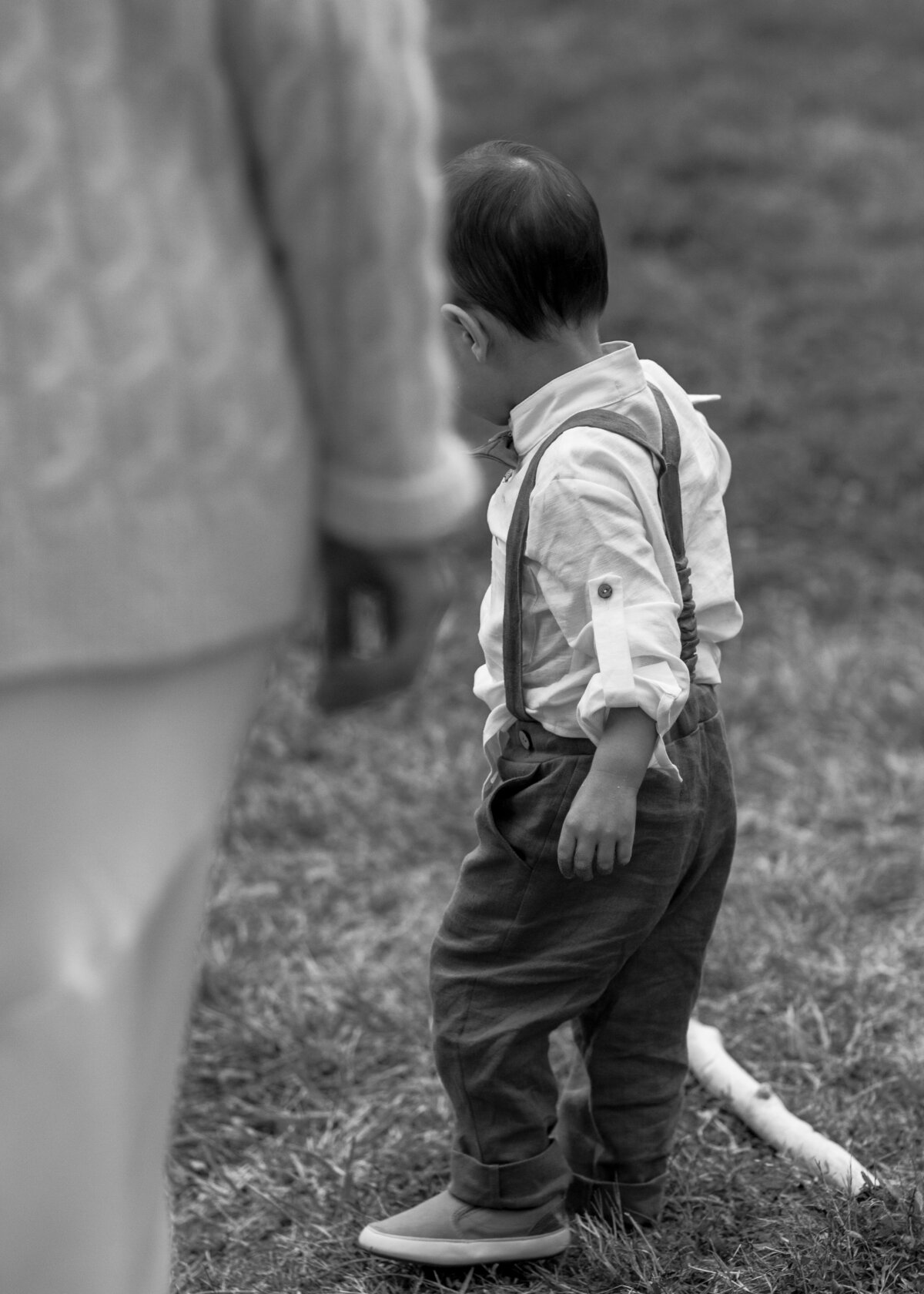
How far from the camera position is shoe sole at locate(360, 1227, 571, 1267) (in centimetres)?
233

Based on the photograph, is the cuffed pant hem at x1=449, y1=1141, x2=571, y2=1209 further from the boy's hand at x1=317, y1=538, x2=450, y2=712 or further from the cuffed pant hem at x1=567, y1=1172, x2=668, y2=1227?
the boy's hand at x1=317, y1=538, x2=450, y2=712

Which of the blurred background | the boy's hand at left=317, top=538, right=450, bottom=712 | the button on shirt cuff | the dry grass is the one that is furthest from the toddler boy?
the blurred background

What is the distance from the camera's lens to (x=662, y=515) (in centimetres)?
203

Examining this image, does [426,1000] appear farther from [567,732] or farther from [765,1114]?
[567,732]

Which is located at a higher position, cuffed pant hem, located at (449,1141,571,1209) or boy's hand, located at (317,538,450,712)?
boy's hand, located at (317,538,450,712)

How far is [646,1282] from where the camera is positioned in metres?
2.29

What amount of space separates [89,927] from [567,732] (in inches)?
31.8

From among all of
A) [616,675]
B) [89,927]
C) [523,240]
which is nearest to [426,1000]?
[616,675]

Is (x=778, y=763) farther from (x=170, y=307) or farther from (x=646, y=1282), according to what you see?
(x=170, y=307)

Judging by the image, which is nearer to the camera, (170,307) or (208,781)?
(170,307)

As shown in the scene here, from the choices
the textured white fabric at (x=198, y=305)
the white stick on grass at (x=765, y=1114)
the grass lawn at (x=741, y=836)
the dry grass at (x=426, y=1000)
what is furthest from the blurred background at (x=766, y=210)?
the textured white fabric at (x=198, y=305)

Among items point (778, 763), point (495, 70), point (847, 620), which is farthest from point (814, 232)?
point (778, 763)

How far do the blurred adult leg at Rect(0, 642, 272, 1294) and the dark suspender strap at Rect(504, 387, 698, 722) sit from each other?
0.58 meters

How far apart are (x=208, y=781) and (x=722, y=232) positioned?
7031 millimetres
